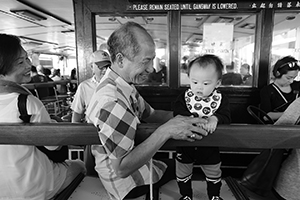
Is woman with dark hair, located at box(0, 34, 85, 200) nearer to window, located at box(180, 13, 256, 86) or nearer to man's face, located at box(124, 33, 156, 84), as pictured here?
man's face, located at box(124, 33, 156, 84)

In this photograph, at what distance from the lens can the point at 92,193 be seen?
151cm

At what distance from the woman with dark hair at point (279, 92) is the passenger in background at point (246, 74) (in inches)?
23.3

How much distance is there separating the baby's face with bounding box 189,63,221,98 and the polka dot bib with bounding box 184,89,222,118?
0.16 ft

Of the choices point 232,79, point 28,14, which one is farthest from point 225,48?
point 28,14

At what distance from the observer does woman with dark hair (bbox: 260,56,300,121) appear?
2670 mm

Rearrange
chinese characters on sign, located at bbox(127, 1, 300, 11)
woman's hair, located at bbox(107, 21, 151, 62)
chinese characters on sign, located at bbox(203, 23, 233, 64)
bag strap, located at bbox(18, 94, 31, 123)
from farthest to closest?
1. chinese characters on sign, located at bbox(203, 23, 233, 64)
2. chinese characters on sign, located at bbox(127, 1, 300, 11)
3. bag strap, located at bbox(18, 94, 31, 123)
4. woman's hair, located at bbox(107, 21, 151, 62)

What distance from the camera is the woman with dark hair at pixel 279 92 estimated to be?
2670mm

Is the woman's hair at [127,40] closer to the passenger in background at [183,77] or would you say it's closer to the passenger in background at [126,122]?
the passenger in background at [126,122]

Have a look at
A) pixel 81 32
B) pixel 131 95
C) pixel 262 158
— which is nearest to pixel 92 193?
pixel 131 95

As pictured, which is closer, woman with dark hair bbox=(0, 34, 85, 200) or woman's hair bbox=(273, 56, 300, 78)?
woman with dark hair bbox=(0, 34, 85, 200)

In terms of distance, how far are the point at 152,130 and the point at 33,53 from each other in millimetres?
13776

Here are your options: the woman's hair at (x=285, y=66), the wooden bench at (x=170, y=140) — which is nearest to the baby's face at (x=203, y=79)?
the wooden bench at (x=170, y=140)

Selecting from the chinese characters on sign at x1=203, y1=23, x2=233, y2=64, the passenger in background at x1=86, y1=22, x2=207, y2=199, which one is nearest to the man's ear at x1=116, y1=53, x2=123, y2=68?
the passenger in background at x1=86, y1=22, x2=207, y2=199

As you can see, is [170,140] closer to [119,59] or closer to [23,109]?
[119,59]
